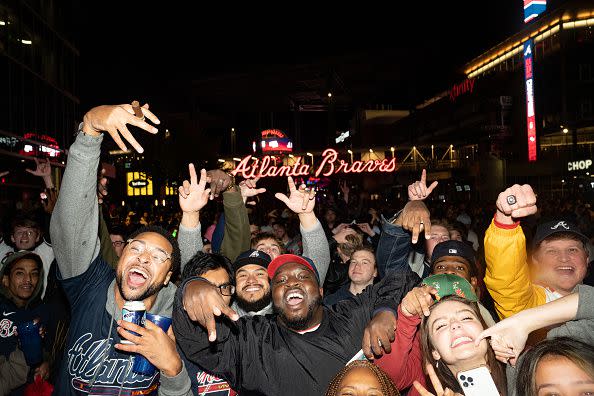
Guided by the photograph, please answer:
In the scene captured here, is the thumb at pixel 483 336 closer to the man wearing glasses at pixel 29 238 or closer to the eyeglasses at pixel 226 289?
the eyeglasses at pixel 226 289

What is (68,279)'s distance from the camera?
3.12m

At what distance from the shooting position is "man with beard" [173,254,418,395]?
2.69 metres

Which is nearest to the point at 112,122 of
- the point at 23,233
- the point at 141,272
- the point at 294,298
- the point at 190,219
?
the point at 141,272

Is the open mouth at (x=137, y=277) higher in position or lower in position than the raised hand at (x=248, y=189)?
lower

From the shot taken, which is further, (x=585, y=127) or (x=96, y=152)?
(x=585, y=127)

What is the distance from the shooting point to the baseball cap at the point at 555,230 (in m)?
3.73

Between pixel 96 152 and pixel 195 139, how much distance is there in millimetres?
31144

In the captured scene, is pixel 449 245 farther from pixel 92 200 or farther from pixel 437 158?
pixel 437 158

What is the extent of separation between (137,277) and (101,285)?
14.0 inches

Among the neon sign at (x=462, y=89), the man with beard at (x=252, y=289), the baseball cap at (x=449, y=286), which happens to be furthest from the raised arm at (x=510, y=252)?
the neon sign at (x=462, y=89)

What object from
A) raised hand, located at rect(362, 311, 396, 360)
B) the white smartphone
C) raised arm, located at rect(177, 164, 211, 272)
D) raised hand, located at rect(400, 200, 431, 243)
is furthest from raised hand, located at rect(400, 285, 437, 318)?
raised arm, located at rect(177, 164, 211, 272)

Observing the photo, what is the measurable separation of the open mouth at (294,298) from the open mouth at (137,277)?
975 mm

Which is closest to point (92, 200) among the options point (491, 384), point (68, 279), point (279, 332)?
point (68, 279)

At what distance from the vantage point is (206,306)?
2.55 metres
